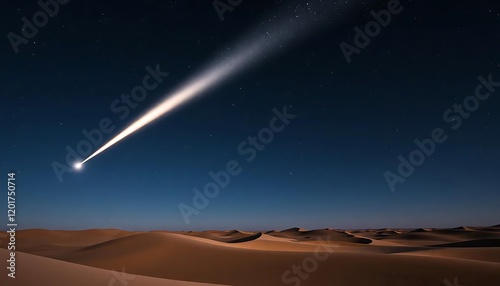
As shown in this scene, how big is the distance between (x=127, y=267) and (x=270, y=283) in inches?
267

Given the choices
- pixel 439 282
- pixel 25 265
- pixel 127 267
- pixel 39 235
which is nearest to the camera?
pixel 25 265

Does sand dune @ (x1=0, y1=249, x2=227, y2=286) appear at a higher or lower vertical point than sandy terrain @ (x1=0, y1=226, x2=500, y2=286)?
higher

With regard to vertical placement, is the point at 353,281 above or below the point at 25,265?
below

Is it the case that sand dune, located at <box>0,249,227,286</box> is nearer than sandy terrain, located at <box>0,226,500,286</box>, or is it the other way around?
sand dune, located at <box>0,249,227,286</box>

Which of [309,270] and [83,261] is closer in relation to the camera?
[309,270]

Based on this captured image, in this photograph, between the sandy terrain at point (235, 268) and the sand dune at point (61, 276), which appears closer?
the sand dune at point (61, 276)

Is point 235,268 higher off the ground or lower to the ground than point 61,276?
lower

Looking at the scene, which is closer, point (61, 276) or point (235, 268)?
point (61, 276)

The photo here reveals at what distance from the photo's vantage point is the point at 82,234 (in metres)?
42.0

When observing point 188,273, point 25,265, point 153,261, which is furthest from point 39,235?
point 25,265

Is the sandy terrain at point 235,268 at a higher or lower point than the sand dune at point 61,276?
lower

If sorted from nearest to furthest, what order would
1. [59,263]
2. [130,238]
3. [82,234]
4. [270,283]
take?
[59,263], [270,283], [130,238], [82,234]

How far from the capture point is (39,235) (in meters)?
39.5

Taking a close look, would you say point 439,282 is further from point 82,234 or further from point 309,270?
point 82,234
